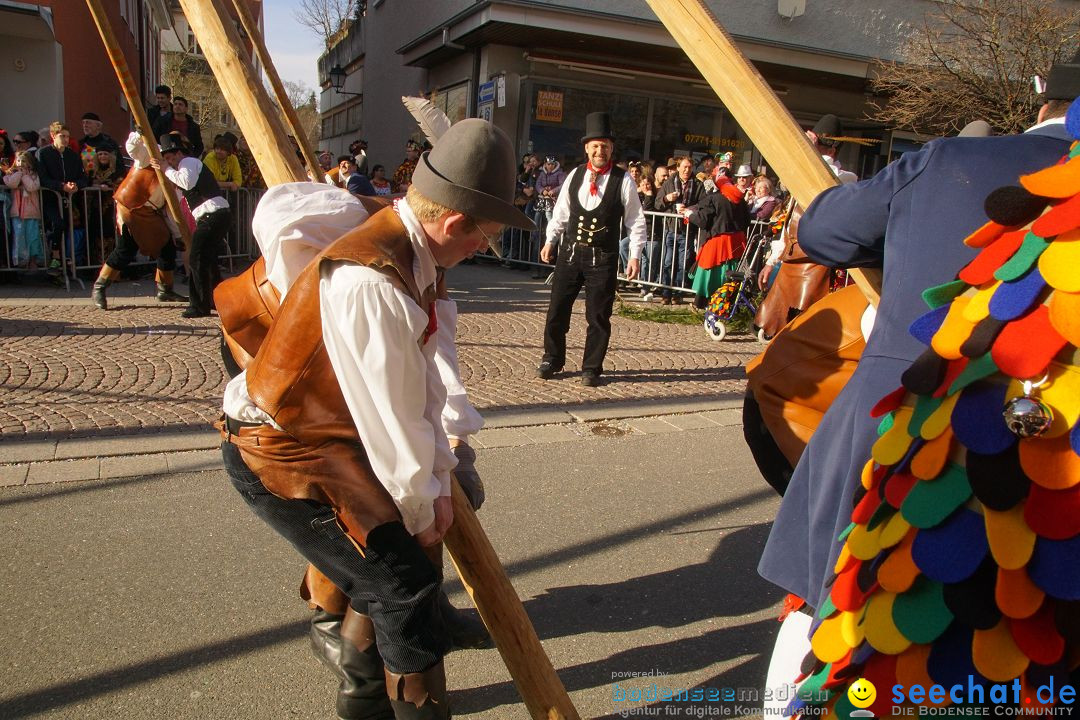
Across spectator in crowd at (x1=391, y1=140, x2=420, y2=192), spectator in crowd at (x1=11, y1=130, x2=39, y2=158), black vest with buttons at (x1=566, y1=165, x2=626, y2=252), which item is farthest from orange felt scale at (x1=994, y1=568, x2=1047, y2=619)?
spectator in crowd at (x1=391, y1=140, x2=420, y2=192)

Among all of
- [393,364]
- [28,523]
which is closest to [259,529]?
[28,523]

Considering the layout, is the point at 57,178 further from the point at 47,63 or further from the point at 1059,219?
the point at 1059,219

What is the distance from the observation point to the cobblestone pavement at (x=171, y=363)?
5.18 meters

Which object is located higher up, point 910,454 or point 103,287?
point 910,454

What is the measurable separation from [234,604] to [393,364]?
1798 mm

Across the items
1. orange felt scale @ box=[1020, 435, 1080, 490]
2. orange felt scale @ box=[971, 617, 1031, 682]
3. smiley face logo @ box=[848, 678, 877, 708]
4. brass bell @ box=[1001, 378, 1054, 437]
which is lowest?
smiley face logo @ box=[848, 678, 877, 708]

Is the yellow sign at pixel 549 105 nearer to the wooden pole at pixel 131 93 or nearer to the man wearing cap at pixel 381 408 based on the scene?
the wooden pole at pixel 131 93

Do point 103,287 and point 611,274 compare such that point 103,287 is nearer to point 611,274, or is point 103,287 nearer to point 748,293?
point 611,274

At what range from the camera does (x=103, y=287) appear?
8.15 meters

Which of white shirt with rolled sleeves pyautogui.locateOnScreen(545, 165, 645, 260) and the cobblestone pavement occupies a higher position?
white shirt with rolled sleeves pyautogui.locateOnScreen(545, 165, 645, 260)

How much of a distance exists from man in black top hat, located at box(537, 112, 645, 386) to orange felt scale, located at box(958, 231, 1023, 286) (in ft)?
16.2

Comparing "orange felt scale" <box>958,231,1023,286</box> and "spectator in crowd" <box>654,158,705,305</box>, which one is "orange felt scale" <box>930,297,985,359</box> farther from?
"spectator in crowd" <box>654,158,705,305</box>

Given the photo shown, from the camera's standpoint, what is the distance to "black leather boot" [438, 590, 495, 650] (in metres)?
2.89

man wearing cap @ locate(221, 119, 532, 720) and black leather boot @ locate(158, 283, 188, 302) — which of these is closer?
man wearing cap @ locate(221, 119, 532, 720)
